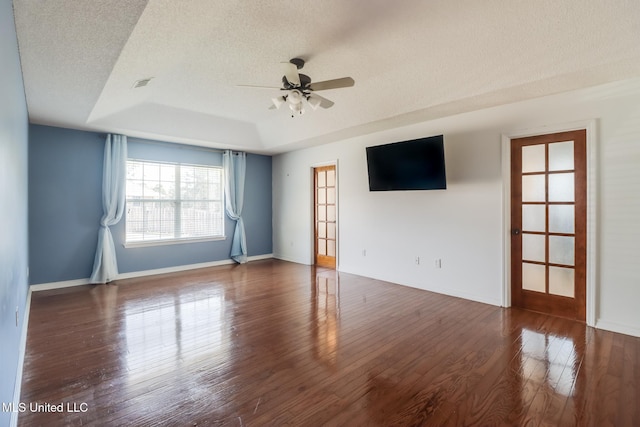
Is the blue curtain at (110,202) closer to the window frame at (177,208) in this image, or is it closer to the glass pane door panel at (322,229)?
the window frame at (177,208)

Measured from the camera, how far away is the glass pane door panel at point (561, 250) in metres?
3.51

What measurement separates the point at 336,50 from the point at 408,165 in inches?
80.3

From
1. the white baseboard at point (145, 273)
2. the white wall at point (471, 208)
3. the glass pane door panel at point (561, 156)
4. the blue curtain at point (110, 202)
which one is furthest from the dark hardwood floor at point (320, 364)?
the glass pane door panel at point (561, 156)

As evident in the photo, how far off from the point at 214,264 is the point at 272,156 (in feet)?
9.62

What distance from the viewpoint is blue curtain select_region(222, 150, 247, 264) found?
6797mm

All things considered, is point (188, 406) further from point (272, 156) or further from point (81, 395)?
point (272, 156)

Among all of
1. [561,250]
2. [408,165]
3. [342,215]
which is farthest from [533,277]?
[342,215]

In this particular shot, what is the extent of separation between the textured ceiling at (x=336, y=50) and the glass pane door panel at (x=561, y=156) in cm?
62

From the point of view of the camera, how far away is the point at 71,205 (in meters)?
4.98

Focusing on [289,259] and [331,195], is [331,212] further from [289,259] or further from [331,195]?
[289,259]

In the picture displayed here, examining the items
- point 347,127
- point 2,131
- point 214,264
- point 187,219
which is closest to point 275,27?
point 2,131

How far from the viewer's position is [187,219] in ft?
20.7

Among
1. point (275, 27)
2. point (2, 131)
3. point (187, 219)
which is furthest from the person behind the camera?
point (187, 219)

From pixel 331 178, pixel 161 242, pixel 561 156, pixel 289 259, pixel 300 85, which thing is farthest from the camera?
pixel 289 259
